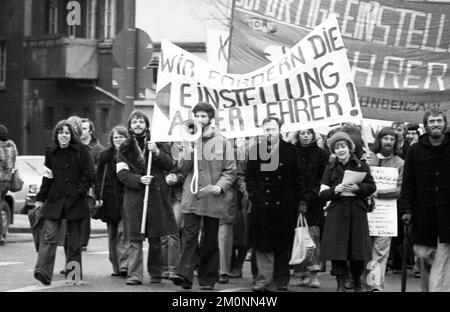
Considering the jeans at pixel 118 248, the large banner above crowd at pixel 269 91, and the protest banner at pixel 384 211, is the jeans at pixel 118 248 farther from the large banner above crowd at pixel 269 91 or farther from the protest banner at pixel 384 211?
the protest banner at pixel 384 211

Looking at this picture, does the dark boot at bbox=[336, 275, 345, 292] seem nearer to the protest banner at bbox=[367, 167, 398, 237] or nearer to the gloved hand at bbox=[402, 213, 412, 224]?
the protest banner at bbox=[367, 167, 398, 237]

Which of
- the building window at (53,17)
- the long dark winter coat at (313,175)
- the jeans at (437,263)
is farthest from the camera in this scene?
the building window at (53,17)

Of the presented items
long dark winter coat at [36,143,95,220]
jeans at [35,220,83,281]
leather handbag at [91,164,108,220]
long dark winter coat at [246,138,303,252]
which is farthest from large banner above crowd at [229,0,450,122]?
jeans at [35,220,83,281]

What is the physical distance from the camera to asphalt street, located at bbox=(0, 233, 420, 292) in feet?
44.3

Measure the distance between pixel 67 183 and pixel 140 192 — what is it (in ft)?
2.88

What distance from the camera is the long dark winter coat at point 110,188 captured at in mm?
14914

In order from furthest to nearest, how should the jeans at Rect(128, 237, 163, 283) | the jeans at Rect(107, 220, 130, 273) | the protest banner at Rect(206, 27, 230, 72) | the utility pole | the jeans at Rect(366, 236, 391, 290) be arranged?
the protest banner at Rect(206, 27, 230, 72) < the utility pole < the jeans at Rect(107, 220, 130, 273) < the jeans at Rect(128, 237, 163, 283) < the jeans at Rect(366, 236, 391, 290)

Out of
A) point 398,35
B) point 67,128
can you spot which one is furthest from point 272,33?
point 67,128

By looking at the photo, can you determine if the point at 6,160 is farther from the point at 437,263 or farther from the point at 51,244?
the point at 437,263

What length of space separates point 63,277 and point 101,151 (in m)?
1.69

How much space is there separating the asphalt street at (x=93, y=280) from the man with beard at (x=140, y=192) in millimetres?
329

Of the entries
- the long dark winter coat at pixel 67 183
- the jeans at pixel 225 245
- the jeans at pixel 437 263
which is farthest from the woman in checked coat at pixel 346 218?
the long dark winter coat at pixel 67 183

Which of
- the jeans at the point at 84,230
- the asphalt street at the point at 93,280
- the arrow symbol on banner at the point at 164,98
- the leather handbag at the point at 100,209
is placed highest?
the arrow symbol on banner at the point at 164,98

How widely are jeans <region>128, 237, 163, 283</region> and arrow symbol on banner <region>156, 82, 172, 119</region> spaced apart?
148 cm
